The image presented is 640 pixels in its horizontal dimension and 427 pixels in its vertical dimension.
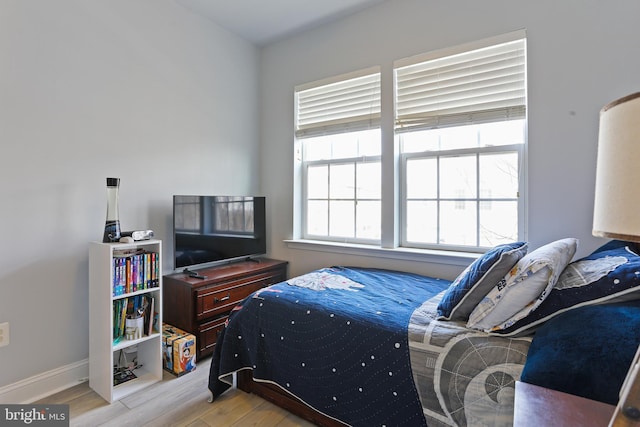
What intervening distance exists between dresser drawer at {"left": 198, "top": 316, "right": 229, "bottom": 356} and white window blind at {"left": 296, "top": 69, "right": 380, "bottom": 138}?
1924mm

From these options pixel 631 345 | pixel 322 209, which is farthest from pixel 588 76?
pixel 322 209

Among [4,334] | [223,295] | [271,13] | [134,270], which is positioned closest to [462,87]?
→ [271,13]

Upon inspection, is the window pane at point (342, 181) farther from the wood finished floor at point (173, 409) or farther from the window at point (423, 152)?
the wood finished floor at point (173, 409)

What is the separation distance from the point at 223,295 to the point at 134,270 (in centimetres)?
69

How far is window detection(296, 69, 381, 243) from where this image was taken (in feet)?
9.30

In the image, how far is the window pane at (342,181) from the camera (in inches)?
118

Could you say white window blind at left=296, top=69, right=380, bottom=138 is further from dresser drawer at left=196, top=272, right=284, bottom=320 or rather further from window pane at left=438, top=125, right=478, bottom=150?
dresser drawer at left=196, top=272, right=284, bottom=320

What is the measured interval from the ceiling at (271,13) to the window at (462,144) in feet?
2.52

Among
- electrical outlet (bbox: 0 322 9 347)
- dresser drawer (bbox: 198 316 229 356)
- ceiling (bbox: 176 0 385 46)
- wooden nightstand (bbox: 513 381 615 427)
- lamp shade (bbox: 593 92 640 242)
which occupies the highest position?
ceiling (bbox: 176 0 385 46)

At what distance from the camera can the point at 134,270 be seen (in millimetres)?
2051

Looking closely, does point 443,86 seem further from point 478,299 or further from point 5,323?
point 5,323

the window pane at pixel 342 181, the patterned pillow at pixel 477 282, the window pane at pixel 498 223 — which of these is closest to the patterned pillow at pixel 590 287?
the patterned pillow at pixel 477 282

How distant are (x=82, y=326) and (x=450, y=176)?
2.89m

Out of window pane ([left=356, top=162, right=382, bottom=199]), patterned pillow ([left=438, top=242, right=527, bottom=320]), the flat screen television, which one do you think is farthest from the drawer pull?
patterned pillow ([left=438, top=242, right=527, bottom=320])
